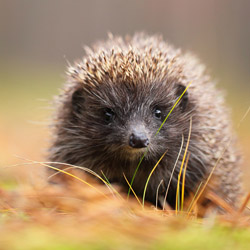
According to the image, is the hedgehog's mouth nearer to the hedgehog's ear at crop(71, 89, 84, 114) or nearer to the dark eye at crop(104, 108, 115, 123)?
the dark eye at crop(104, 108, 115, 123)

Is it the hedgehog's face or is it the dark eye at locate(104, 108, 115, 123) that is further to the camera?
the dark eye at locate(104, 108, 115, 123)

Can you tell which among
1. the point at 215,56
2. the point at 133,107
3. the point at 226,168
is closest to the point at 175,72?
the point at 133,107

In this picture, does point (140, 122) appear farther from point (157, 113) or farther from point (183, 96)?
point (183, 96)

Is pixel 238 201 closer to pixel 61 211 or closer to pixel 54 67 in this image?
pixel 61 211

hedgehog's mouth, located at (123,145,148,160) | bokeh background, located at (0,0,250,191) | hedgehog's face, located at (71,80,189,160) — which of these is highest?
bokeh background, located at (0,0,250,191)

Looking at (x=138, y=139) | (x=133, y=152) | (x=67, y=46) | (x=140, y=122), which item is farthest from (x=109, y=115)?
(x=67, y=46)

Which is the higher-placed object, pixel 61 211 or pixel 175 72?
pixel 175 72

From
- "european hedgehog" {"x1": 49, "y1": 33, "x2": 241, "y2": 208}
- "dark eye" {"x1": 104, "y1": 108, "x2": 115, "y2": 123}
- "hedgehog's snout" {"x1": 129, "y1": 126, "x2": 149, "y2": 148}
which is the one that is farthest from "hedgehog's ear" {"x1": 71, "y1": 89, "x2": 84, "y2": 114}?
"hedgehog's snout" {"x1": 129, "y1": 126, "x2": 149, "y2": 148}
